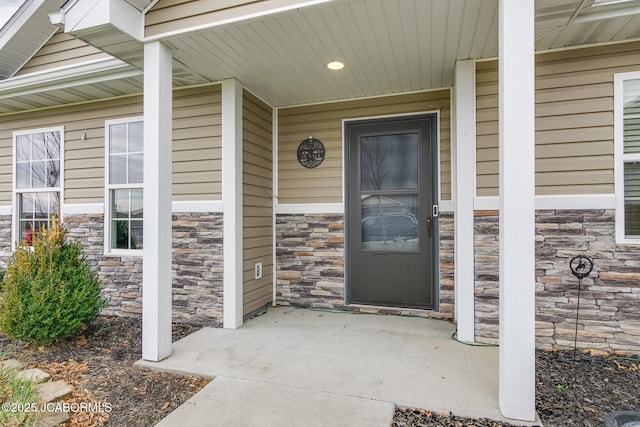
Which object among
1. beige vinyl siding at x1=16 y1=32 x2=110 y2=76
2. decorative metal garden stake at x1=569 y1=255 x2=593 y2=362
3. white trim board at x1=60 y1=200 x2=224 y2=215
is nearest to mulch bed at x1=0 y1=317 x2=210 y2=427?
white trim board at x1=60 y1=200 x2=224 y2=215

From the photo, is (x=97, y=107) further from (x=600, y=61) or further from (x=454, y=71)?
(x=600, y=61)

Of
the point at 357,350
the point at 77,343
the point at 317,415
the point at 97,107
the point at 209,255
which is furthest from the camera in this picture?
the point at 97,107

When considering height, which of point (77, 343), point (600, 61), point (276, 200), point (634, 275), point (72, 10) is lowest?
point (77, 343)

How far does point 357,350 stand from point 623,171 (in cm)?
263

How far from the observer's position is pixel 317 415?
2.03 m

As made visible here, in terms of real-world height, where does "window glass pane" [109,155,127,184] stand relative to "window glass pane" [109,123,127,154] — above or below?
below

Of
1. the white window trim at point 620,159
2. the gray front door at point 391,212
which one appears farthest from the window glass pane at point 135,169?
the white window trim at point 620,159

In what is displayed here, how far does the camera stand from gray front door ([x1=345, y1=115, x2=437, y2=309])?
152 inches

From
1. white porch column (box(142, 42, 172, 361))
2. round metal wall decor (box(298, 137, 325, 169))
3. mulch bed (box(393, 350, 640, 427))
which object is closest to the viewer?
A: mulch bed (box(393, 350, 640, 427))

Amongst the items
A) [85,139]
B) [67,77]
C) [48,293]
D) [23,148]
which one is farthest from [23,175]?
[48,293]

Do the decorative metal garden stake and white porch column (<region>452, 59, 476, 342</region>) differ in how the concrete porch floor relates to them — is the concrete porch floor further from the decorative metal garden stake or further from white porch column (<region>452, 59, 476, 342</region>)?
the decorative metal garden stake

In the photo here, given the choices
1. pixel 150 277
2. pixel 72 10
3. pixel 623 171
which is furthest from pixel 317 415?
pixel 72 10

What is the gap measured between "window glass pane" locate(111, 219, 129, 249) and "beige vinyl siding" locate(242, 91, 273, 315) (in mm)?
1555

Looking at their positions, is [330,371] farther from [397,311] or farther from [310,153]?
[310,153]
